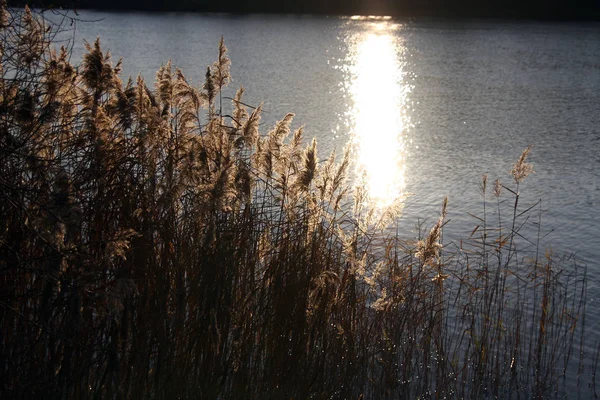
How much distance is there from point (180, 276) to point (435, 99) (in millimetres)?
13837

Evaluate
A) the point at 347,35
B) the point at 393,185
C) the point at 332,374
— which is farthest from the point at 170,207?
the point at 347,35

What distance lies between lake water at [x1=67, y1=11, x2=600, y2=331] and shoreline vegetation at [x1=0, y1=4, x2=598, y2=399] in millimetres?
880

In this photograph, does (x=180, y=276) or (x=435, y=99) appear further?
(x=435, y=99)

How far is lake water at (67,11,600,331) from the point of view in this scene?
31.4 feet

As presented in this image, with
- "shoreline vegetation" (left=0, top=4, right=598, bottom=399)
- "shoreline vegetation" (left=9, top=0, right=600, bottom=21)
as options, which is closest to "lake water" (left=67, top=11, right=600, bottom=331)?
"shoreline vegetation" (left=0, top=4, right=598, bottom=399)

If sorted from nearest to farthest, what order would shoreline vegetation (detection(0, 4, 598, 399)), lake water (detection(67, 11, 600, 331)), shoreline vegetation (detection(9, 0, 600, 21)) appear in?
shoreline vegetation (detection(0, 4, 598, 399)), lake water (detection(67, 11, 600, 331)), shoreline vegetation (detection(9, 0, 600, 21))

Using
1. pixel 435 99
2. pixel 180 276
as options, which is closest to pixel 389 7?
pixel 435 99

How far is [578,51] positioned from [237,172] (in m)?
23.9

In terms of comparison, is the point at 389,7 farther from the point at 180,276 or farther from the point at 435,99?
the point at 180,276

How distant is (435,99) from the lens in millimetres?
16938

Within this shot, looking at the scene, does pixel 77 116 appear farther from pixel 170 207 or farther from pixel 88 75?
pixel 170 207

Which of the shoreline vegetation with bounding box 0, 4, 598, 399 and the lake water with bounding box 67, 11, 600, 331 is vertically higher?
the lake water with bounding box 67, 11, 600, 331

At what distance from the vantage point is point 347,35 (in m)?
33.2

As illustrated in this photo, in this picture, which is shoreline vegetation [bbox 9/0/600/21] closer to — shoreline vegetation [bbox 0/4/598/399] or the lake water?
→ the lake water
